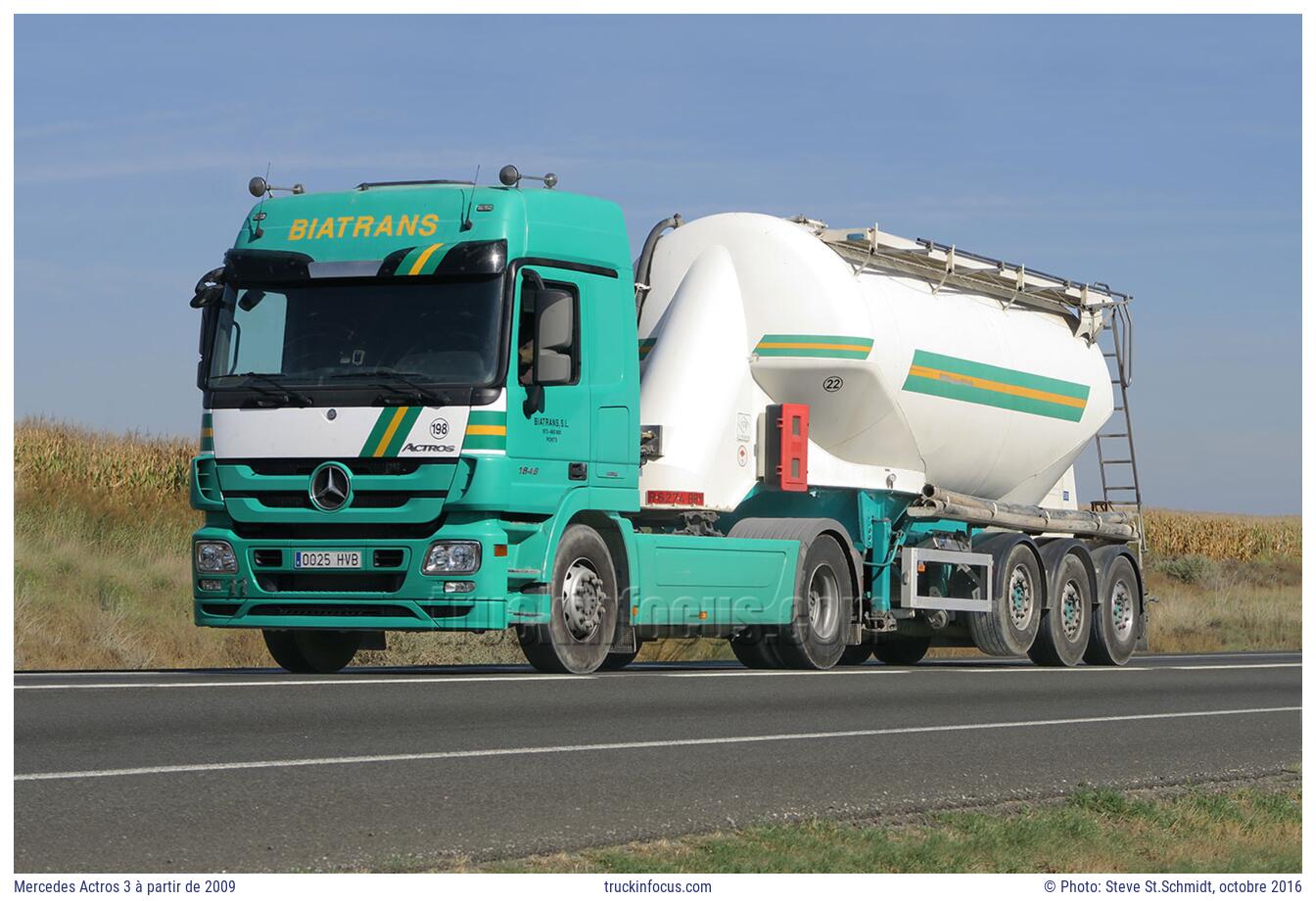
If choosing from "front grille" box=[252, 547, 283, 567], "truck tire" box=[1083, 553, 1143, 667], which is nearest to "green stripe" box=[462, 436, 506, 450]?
"front grille" box=[252, 547, 283, 567]

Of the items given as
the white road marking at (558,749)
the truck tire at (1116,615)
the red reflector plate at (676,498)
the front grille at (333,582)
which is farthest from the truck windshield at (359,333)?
the truck tire at (1116,615)

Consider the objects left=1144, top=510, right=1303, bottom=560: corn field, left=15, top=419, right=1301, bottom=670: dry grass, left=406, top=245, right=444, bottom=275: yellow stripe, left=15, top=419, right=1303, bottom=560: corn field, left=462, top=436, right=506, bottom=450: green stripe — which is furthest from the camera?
left=1144, top=510, right=1303, bottom=560: corn field

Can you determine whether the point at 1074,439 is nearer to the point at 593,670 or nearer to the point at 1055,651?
the point at 1055,651

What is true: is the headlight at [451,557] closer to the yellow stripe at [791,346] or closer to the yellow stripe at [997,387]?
the yellow stripe at [791,346]

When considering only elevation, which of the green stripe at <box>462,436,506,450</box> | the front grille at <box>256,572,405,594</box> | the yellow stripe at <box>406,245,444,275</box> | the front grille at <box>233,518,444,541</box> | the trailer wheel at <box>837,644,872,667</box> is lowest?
the trailer wheel at <box>837,644,872,667</box>

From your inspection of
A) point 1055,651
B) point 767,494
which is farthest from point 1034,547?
point 767,494

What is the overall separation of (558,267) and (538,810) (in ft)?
24.6

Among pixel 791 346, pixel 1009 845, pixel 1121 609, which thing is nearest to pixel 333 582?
pixel 791 346

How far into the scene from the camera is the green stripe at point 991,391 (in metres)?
19.6

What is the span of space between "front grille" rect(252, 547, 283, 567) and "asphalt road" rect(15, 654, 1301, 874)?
805 millimetres

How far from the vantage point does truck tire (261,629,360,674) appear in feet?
54.5

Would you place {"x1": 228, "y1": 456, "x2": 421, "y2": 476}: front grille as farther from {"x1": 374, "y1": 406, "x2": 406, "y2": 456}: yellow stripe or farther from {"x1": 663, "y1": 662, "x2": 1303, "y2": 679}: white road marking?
{"x1": 663, "y1": 662, "x2": 1303, "y2": 679}: white road marking

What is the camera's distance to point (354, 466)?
1483 centimetres

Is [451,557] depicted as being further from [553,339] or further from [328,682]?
[553,339]
